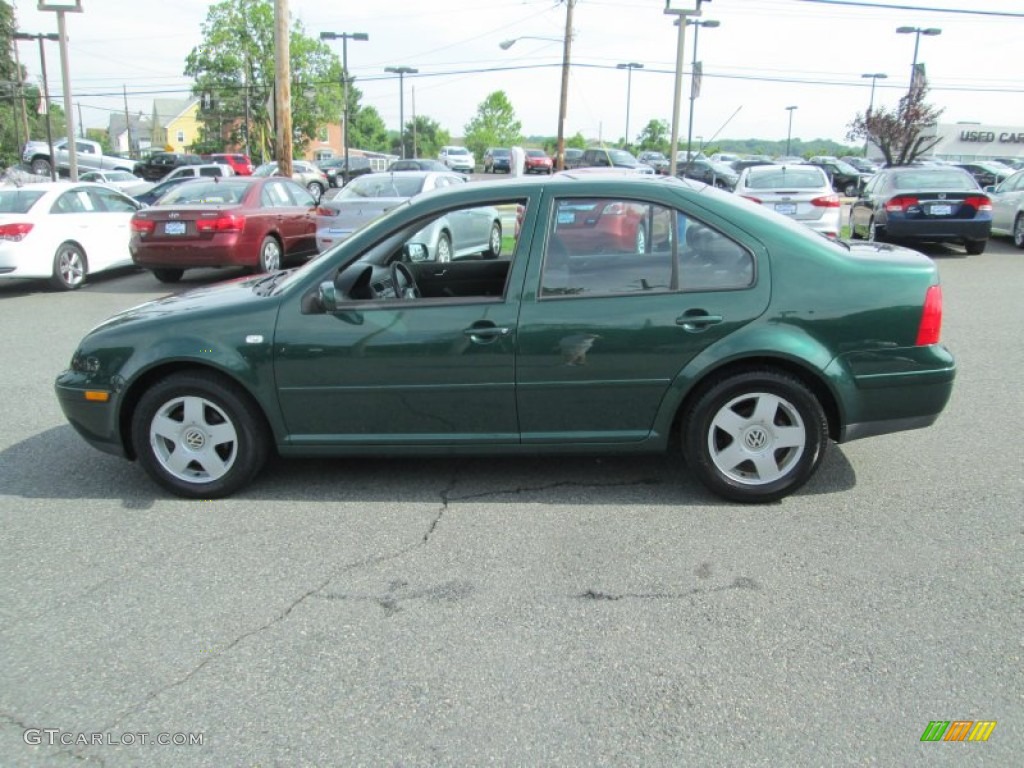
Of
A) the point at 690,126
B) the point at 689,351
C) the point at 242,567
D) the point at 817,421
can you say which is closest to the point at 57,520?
the point at 242,567

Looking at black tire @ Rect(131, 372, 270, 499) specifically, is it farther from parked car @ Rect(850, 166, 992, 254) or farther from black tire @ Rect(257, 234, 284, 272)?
parked car @ Rect(850, 166, 992, 254)

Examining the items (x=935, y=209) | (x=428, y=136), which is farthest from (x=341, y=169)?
(x=428, y=136)

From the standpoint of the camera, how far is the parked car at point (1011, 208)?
1543 cm

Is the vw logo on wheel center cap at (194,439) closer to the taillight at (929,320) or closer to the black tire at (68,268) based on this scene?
the taillight at (929,320)

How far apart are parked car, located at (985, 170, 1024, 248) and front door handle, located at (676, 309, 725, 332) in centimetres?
1413

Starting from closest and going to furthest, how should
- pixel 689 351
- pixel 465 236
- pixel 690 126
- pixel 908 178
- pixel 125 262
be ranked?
pixel 689 351
pixel 465 236
pixel 125 262
pixel 908 178
pixel 690 126

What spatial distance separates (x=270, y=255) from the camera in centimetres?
1222

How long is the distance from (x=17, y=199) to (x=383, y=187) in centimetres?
503

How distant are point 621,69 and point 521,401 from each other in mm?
40381


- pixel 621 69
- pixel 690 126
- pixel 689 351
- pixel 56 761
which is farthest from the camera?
pixel 621 69

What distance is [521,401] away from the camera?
13.7 ft

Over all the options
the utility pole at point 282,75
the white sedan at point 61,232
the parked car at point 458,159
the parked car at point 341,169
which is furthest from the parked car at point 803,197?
the parked car at point 458,159

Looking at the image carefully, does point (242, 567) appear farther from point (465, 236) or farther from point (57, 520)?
point (465, 236)

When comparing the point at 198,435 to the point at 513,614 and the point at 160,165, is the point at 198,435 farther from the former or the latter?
the point at 160,165
